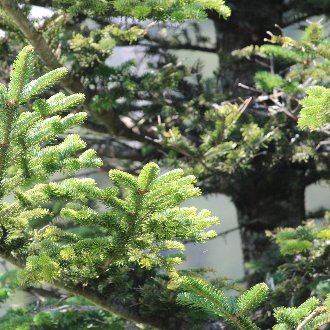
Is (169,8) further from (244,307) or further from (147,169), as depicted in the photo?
(244,307)

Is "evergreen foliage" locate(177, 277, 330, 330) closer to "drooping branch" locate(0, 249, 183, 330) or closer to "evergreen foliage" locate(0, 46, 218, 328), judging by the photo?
"evergreen foliage" locate(0, 46, 218, 328)

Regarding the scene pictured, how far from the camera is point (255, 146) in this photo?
12.6ft

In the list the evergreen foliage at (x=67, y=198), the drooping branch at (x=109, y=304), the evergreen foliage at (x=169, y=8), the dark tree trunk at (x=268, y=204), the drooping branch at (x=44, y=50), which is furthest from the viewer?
the dark tree trunk at (x=268, y=204)

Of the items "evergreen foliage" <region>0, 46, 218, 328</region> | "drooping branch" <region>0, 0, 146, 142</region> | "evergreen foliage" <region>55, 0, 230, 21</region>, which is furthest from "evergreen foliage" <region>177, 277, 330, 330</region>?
"drooping branch" <region>0, 0, 146, 142</region>

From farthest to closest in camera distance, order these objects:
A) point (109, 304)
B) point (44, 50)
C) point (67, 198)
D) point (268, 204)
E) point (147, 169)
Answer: point (268, 204)
point (44, 50)
point (109, 304)
point (67, 198)
point (147, 169)

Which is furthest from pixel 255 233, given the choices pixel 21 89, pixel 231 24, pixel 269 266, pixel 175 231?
pixel 21 89

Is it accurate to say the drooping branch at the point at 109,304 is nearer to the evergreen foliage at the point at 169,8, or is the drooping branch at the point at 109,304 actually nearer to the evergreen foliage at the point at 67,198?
the evergreen foliage at the point at 67,198

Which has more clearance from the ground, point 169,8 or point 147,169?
point 169,8

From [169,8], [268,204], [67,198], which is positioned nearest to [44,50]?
[169,8]

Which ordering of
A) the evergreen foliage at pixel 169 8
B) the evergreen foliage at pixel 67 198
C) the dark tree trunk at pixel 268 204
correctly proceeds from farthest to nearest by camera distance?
1. the dark tree trunk at pixel 268 204
2. the evergreen foliage at pixel 169 8
3. the evergreen foliage at pixel 67 198

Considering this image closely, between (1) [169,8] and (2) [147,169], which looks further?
(1) [169,8]

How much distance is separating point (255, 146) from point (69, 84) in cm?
106

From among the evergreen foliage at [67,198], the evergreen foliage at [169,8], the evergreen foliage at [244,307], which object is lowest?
the evergreen foliage at [244,307]

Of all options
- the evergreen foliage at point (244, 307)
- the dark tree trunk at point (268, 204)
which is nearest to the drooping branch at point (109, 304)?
the evergreen foliage at point (244, 307)
